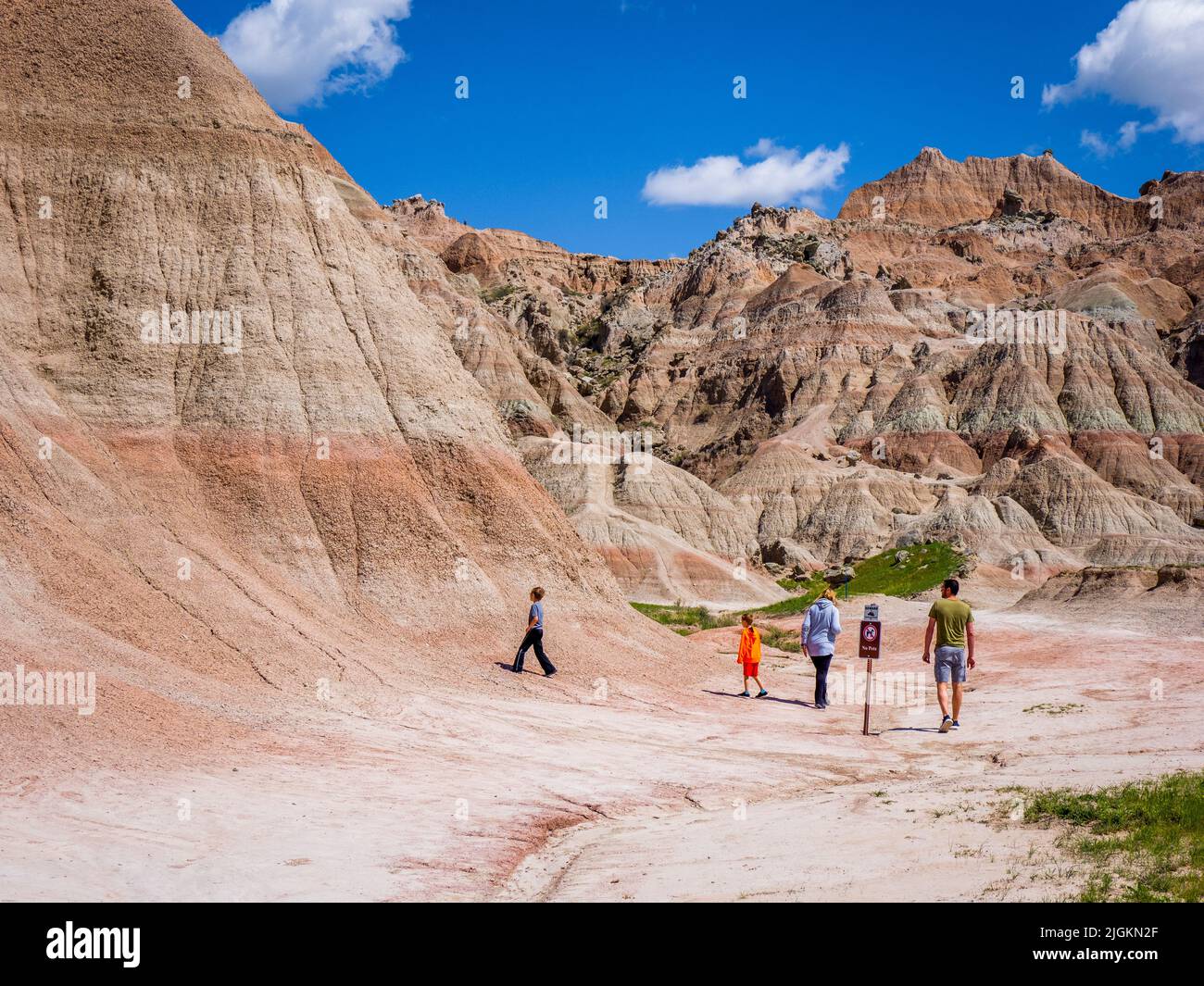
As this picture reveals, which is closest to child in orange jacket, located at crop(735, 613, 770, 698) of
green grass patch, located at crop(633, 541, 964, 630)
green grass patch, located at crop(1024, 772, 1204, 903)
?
green grass patch, located at crop(1024, 772, 1204, 903)

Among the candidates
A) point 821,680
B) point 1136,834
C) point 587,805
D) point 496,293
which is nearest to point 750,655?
point 821,680

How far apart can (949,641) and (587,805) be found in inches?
258

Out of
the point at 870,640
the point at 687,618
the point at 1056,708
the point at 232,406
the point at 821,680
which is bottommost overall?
the point at 687,618

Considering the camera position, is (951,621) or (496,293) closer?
(951,621)

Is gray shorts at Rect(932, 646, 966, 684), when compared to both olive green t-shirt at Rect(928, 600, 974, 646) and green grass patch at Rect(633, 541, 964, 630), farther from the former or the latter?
green grass patch at Rect(633, 541, 964, 630)

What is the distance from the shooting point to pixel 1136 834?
7.83m

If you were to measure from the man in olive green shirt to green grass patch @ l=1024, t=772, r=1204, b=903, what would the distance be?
5.67 metres

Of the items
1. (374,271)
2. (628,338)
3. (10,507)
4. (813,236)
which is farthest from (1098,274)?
(10,507)

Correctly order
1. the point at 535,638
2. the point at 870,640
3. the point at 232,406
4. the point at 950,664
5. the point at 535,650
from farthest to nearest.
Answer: the point at 232,406 → the point at 535,650 → the point at 535,638 → the point at 870,640 → the point at 950,664

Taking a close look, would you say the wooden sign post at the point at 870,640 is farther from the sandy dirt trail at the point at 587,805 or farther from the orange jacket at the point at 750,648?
the orange jacket at the point at 750,648

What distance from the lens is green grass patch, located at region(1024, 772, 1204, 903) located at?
6.66 meters

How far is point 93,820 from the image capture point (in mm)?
9766

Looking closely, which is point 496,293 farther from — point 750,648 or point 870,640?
point 870,640
